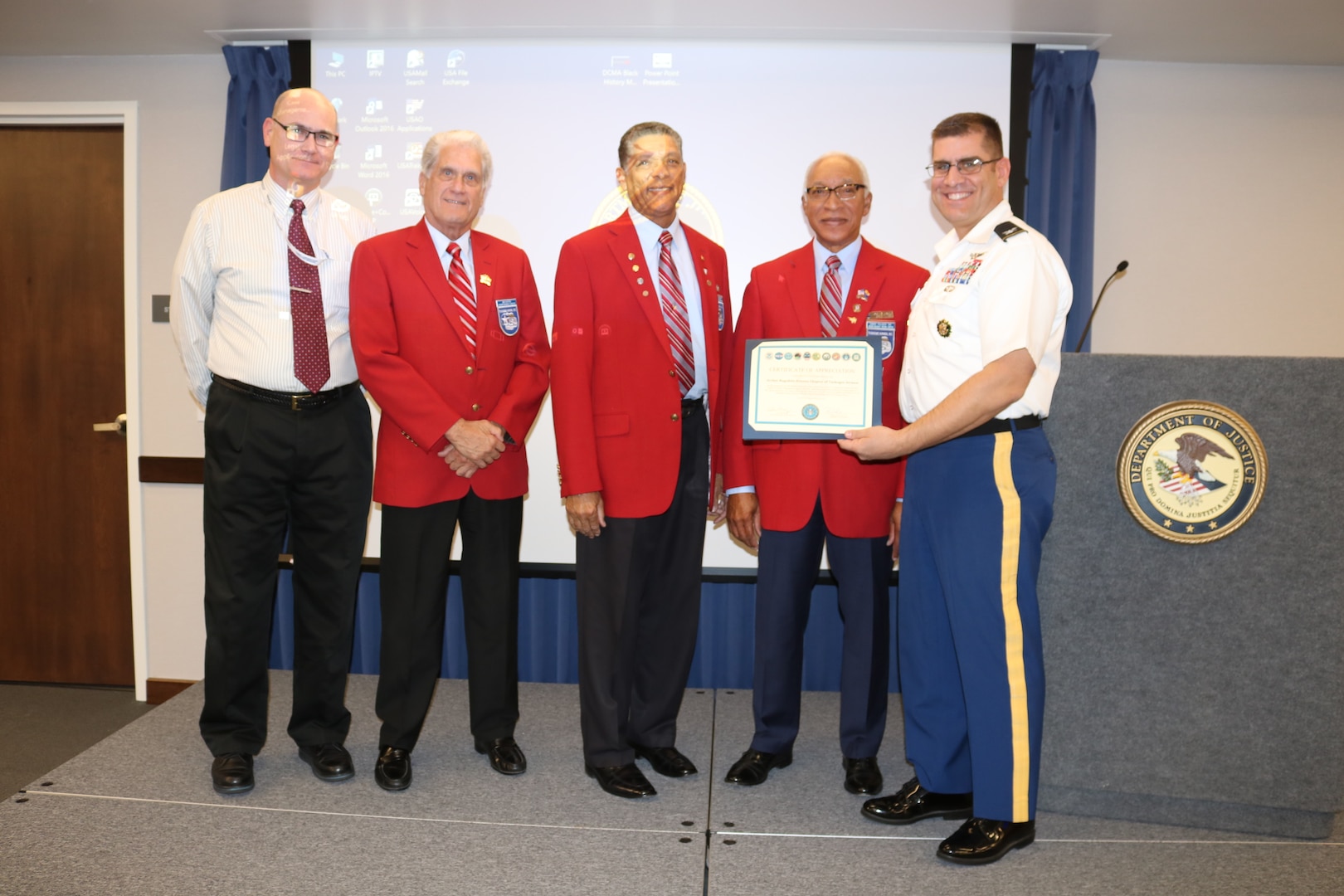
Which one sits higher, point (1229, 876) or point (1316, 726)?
point (1316, 726)

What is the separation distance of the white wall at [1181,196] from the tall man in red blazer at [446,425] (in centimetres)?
194

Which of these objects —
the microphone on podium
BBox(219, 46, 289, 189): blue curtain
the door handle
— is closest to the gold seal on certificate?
the microphone on podium

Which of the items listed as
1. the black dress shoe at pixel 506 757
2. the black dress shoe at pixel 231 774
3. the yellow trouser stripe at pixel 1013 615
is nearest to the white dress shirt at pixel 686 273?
the yellow trouser stripe at pixel 1013 615

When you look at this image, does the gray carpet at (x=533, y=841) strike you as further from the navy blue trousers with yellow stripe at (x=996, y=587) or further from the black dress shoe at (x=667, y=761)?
the navy blue trousers with yellow stripe at (x=996, y=587)

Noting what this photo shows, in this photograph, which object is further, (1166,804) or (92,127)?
(92,127)

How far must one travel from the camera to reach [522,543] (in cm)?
395

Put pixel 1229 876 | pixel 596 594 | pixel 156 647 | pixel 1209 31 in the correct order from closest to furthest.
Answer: pixel 1229 876 < pixel 596 594 < pixel 1209 31 < pixel 156 647

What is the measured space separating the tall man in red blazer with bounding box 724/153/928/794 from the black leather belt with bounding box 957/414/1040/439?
1.27 feet

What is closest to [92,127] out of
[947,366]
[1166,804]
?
[947,366]

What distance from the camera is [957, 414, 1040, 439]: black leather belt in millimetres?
2320

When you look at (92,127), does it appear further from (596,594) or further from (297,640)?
(596,594)

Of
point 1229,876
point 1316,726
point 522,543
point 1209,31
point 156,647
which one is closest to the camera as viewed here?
point 1229,876

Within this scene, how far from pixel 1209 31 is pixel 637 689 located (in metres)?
3.33

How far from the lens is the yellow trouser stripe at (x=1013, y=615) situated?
2.29 meters
